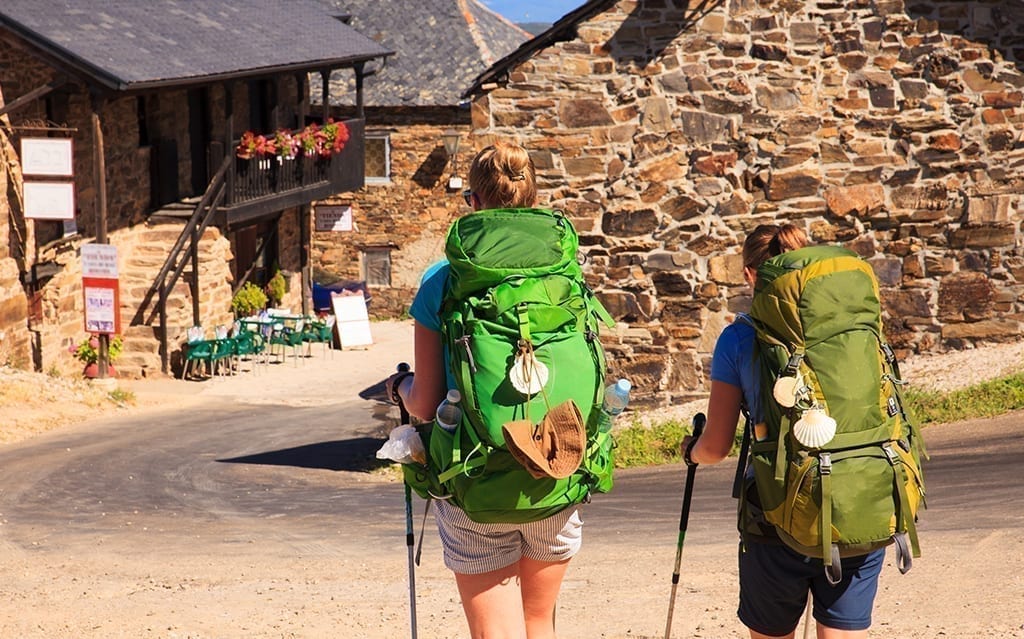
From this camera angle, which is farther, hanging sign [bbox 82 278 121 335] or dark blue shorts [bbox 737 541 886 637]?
hanging sign [bbox 82 278 121 335]

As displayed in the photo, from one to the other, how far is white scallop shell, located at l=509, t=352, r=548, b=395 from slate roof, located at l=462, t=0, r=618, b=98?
833 cm

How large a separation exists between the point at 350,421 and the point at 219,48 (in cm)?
930

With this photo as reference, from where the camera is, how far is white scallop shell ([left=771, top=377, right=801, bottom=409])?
3557 millimetres

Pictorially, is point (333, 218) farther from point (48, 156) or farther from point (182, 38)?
point (48, 156)

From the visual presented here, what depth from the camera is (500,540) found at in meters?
3.82

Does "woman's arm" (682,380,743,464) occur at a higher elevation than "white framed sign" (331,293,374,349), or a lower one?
higher

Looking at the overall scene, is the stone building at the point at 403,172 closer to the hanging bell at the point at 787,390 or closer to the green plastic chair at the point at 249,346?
the green plastic chair at the point at 249,346

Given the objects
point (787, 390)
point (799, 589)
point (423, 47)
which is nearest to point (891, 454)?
point (787, 390)

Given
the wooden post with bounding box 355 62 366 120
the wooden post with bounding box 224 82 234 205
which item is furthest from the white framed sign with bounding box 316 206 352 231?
the wooden post with bounding box 224 82 234 205

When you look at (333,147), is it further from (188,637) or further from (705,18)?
(188,637)

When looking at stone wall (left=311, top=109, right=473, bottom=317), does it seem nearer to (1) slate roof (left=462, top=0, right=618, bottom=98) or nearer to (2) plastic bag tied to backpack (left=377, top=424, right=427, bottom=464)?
(1) slate roof (left=462, top=0, right=618, bottom=98)

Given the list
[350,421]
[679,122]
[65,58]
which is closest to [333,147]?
[65,58]

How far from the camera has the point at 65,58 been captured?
18.7 metres

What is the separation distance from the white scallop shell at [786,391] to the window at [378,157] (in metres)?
28.9
